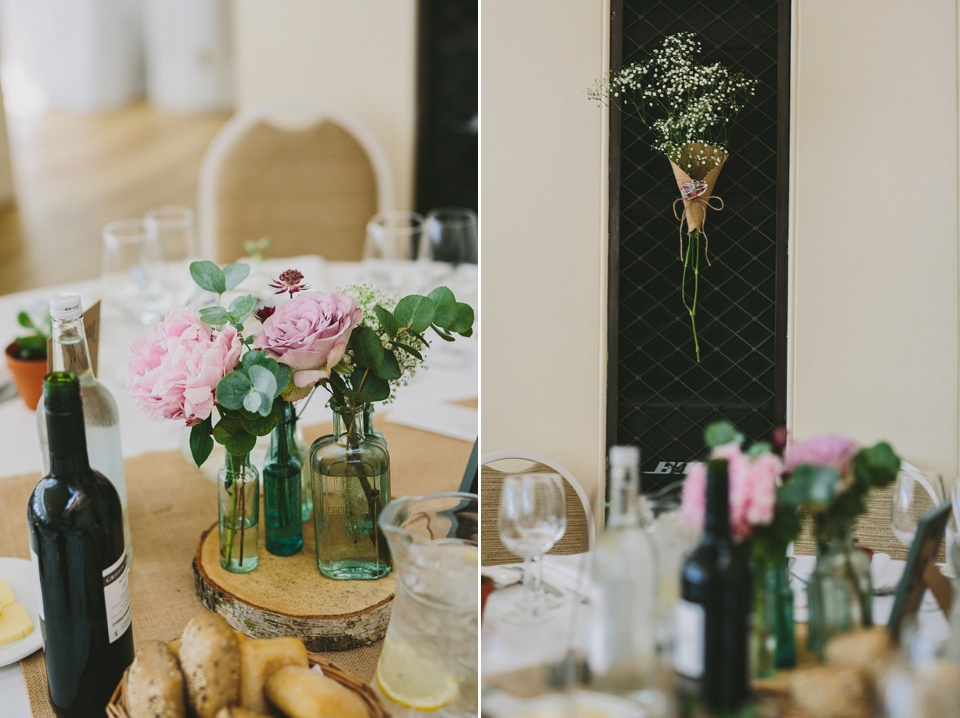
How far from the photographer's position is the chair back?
0.63 meters

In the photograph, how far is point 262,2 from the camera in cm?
351

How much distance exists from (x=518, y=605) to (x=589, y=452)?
13 centimetres

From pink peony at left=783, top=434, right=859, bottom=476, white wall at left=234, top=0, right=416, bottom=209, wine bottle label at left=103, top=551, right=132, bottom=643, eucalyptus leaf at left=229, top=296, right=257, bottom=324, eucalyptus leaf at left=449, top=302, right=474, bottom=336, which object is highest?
white wall at left=234, top=0, right=416, bottom=209

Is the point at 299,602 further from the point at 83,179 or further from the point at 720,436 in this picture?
the point at 83,179

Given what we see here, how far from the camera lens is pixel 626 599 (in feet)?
1.84

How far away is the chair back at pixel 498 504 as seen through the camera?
631mm

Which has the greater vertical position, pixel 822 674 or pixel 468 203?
pixel 468 203

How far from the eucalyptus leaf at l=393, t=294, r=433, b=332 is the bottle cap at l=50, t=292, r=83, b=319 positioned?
11.9 inches

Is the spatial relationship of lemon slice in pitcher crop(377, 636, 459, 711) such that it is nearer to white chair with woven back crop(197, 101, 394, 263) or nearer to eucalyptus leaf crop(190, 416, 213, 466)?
eucalyptus leaf crop(190, 416, 213, 466)

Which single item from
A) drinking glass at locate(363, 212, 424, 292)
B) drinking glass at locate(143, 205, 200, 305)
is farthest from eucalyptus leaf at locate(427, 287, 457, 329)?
drinking glass at locate(143, 205, 200, 305)

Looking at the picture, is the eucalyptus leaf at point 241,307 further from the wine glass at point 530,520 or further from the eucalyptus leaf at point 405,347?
the wine glass at point 530,520

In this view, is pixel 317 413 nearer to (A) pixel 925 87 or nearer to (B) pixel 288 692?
(B) pixel 288 692

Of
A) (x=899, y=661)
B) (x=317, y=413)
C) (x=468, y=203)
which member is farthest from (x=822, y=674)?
(x=468, y=203)

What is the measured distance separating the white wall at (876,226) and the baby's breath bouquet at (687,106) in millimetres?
47
